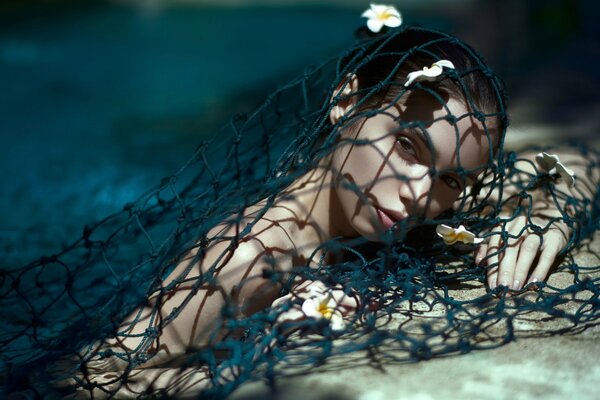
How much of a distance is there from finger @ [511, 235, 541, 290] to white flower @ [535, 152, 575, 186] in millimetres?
170

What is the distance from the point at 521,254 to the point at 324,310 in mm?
482

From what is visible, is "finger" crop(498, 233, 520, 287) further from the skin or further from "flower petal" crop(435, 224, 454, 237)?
"flower petal" crop(435, 224, 454, 237)

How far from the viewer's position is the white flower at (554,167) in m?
1.59

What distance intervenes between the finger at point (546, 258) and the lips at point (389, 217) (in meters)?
0.33

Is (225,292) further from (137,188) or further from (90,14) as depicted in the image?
(90,14)

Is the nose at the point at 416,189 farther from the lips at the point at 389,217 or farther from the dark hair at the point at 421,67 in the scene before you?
the dark hair at the point at 421,67

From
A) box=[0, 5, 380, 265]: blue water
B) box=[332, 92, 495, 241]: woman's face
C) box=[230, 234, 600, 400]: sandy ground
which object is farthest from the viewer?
box=[0, 5, 380, 265]: blue water

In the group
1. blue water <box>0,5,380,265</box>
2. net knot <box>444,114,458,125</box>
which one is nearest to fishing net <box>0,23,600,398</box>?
net knot <box>444,114,458,125</box>

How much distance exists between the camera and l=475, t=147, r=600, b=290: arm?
1465 mm

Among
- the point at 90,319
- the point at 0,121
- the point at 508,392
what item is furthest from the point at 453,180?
the point at 0,121

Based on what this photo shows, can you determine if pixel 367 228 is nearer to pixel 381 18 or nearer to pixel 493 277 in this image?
pixel 493 277

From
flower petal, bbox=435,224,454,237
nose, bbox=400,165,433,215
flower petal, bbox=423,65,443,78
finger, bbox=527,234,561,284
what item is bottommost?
finger, bbox=527,234,561,284

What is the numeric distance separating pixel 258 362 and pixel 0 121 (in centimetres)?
298

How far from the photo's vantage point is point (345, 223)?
151 cm
